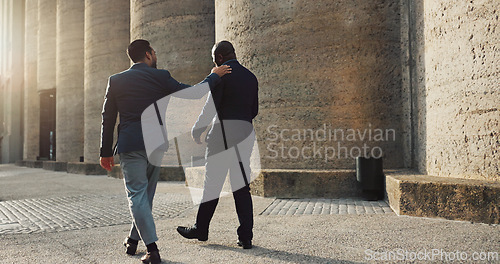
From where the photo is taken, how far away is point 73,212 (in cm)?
588

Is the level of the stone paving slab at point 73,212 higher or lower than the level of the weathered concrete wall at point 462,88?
lower

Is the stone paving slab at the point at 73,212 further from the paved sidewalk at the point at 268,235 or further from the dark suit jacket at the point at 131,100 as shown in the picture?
the dark suit jacket at the point at 131,100

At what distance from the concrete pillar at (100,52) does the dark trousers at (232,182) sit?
12747 millimetres

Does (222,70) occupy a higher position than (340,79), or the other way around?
(340,79)

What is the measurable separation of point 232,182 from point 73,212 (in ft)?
10.9

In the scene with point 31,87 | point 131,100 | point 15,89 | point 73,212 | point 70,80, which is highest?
point 15,89

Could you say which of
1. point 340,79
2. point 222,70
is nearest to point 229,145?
point 222,70

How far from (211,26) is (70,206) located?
6.72m

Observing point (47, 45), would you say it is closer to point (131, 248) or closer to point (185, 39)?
point (185, 39)

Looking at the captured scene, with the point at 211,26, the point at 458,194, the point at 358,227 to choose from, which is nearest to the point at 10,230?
the point at 358,227

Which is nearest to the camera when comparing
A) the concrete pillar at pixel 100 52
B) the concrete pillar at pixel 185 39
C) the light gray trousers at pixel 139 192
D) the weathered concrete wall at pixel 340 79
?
the light gray trousers at pixel 139 192

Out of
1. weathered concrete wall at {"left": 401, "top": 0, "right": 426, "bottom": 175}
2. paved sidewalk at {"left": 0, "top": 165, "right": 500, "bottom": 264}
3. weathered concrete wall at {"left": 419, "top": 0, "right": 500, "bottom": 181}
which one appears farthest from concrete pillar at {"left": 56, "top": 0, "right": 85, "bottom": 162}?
weathered concrete wall at {"left": 419, "top": 0, "right": 500, "bottom": 181}

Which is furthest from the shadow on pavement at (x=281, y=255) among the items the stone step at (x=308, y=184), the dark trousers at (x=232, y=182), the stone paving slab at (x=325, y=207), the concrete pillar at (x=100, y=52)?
the concrete pillar at (x=100, y=52)

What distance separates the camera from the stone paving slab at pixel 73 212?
4.88m
